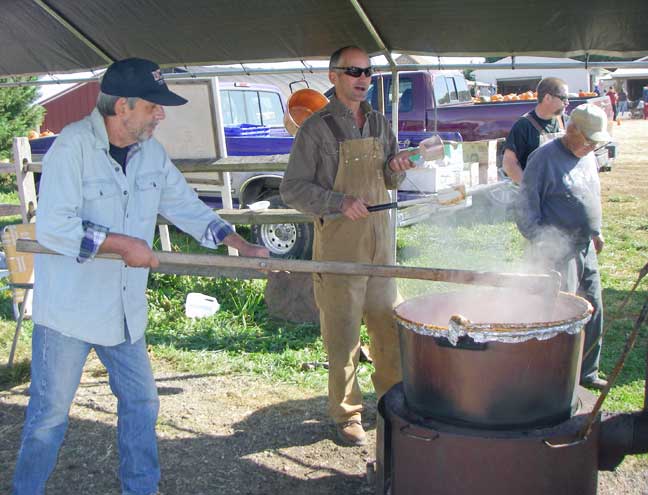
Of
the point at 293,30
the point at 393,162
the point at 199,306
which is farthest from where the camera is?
the point at 199,306

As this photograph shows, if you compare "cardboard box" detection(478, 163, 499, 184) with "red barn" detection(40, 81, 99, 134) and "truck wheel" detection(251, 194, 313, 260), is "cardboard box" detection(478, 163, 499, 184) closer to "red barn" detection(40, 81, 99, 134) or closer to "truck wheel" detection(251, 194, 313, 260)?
"truck wheel" detection(251, 194, 313, 260)

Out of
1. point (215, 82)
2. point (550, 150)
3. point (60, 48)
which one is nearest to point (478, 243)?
point (215, 82)

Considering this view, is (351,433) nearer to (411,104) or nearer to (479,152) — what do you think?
(479,152)

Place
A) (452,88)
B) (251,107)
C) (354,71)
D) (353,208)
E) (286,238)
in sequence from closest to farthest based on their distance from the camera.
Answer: (353,208)
(354,71)
(286,238)
(251,107)
(452,88)

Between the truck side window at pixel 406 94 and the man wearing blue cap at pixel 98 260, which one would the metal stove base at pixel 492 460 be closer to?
the man wearing blue cap at pixel 98 260

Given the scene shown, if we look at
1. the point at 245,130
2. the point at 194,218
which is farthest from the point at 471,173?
the point at 194,218

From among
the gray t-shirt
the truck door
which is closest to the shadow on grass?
the gray t-shirt

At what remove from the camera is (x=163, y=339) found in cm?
601

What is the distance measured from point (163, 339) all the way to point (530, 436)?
3916 mm

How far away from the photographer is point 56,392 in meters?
2.94

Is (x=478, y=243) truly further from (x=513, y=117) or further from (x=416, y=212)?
(x=513, y=117)

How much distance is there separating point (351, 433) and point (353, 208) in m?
1.31

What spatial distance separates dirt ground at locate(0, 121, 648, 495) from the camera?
373 centimetres

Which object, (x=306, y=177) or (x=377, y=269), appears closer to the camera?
(x=377, y=269)
